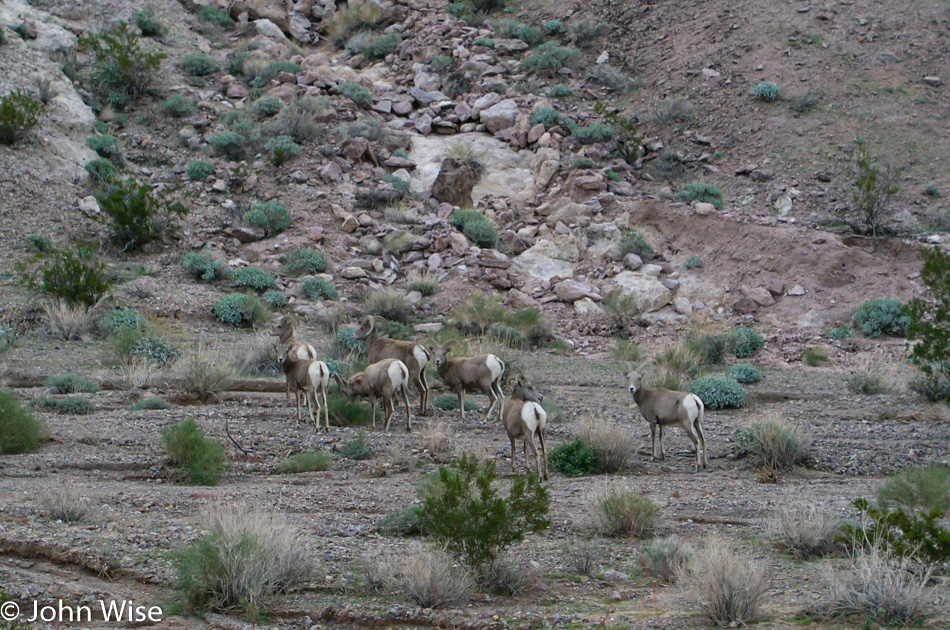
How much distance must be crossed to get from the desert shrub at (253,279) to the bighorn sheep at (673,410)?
12.9 m

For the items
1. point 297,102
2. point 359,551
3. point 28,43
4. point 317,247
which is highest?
point 28,43

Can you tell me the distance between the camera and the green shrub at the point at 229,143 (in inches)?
1099

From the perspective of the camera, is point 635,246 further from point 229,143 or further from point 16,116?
point 16,116

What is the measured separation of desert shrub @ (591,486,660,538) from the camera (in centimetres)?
808

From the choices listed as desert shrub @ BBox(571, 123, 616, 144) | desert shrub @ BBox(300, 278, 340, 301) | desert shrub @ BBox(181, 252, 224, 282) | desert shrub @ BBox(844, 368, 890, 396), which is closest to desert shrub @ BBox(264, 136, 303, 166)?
desert shrub @ BBox(181, 252, 224, 282)

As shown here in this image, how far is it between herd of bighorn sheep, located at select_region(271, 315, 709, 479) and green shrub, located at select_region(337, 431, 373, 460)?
0.88 metres

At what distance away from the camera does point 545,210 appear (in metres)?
26.9

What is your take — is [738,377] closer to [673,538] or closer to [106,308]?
[673,538]

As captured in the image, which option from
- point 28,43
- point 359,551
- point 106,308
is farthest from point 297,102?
point 359,551

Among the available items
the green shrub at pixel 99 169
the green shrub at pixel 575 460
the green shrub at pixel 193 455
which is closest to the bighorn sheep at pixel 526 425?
the green shrub at pixel 575 460

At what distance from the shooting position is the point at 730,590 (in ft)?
19.1

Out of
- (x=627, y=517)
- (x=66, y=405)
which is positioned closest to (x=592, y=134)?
(x=66, y=405)

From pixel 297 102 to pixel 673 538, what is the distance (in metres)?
25.8

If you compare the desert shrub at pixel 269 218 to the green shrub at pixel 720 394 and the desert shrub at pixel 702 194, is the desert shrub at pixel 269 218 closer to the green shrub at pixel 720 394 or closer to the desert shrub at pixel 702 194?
the desert shrub at pixel 702 194
